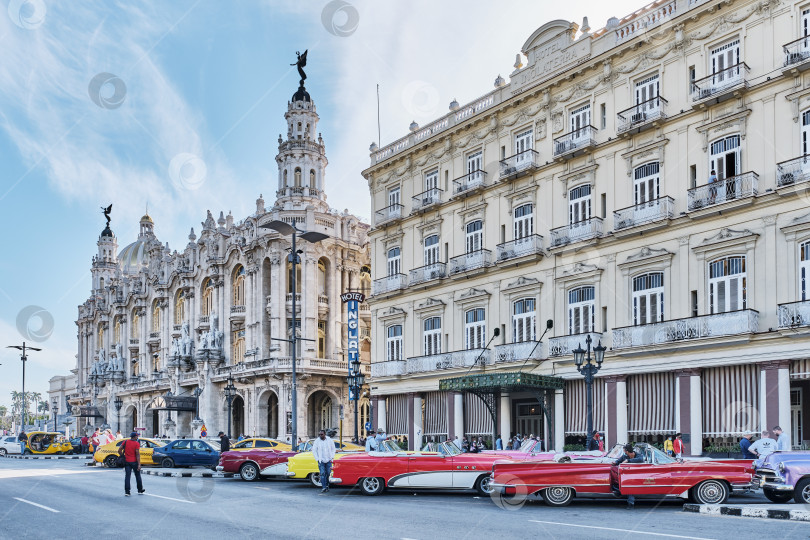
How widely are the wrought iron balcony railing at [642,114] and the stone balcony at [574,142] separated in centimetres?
114

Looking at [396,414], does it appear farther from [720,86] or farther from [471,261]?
[720,86]

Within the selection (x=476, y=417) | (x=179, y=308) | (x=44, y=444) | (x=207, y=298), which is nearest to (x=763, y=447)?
(x=476, y=417)

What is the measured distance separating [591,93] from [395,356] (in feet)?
49.0

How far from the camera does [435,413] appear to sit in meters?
36.5

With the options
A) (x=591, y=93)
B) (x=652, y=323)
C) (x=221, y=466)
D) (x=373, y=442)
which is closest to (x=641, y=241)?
(x=652, y=323)

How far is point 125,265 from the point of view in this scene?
10244 cm

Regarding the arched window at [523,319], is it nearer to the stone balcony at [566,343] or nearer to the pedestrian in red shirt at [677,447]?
the stone balcony at [566,343]

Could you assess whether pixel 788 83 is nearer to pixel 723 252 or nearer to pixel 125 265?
pixel 723 252

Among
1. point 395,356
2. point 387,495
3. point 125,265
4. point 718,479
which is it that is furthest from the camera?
point 125,265

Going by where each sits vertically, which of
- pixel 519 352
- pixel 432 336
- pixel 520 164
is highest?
pixel 520 164

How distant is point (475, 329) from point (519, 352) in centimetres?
310

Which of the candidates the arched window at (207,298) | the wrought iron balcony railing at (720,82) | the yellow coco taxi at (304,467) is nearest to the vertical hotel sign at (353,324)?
the arched window at (207,298)

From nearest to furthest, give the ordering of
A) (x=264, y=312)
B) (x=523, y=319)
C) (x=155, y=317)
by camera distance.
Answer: (x=523, y=319) < (x=264, y=312) < (x=155, y=317)

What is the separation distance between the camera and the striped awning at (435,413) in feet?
119
